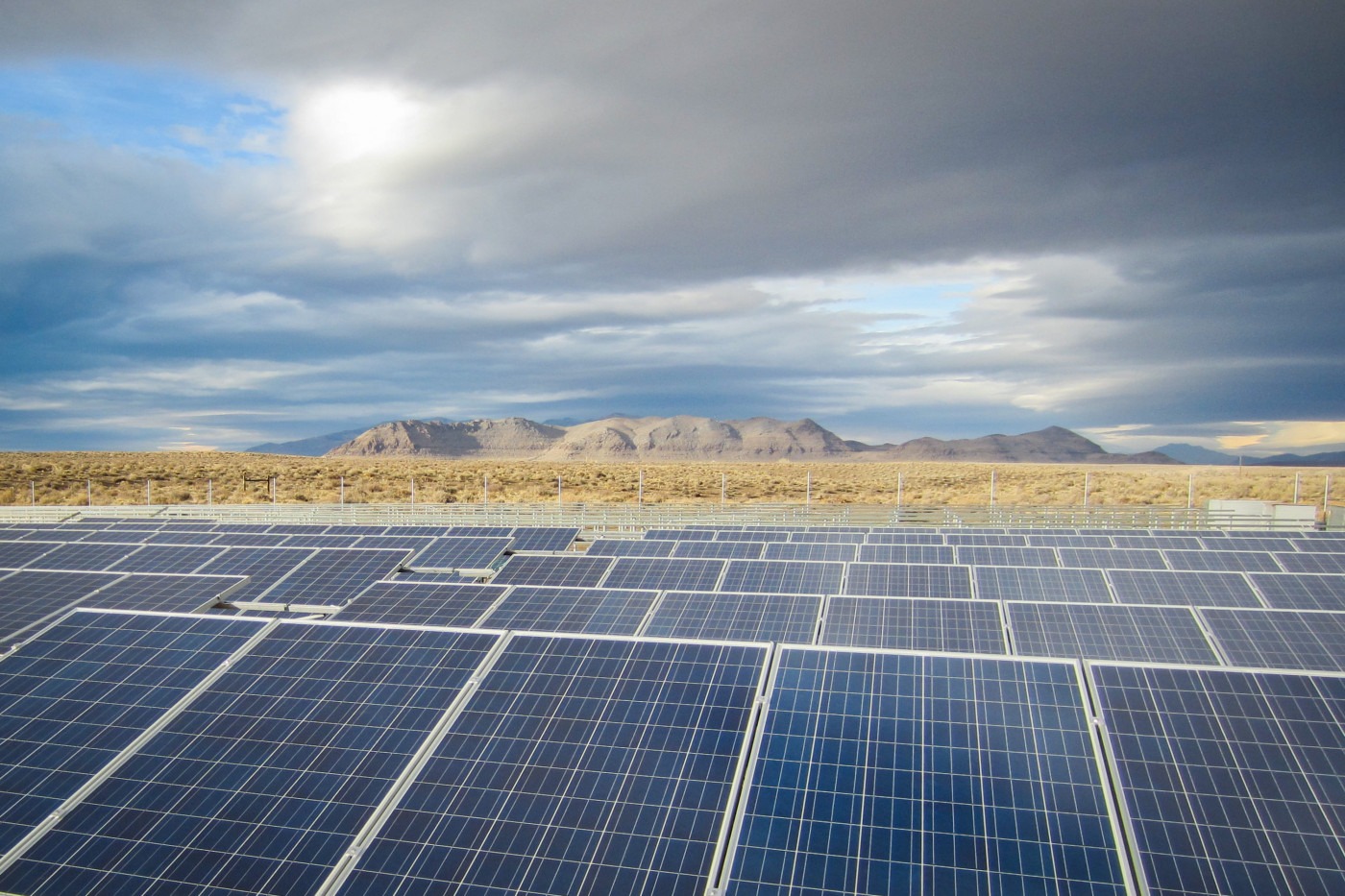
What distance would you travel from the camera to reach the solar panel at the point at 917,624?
17906 mm

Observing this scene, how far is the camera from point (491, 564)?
28.7 meters

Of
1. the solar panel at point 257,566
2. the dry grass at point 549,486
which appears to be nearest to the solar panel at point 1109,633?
the solar panel at point 257,566

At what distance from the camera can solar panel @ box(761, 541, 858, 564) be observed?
96.1 feet

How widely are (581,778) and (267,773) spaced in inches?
136

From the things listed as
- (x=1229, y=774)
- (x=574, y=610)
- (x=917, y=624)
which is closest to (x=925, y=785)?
(x=1229, y=774)

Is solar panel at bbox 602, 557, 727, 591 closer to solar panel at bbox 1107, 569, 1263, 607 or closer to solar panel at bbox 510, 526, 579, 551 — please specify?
solar panel at bbox 510, 526, 579, 551

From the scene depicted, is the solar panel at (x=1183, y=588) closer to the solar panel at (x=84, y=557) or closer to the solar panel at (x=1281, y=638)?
the solar panel at (x=1281, y=638)

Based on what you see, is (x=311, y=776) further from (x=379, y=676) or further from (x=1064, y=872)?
(x=1064, y=872)

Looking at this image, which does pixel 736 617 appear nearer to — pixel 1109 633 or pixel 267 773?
pixel 1109 633

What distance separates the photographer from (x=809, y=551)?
3017 centimetres

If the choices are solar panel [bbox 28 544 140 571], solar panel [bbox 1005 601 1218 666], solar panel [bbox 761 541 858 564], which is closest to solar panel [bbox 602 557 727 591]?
solar panel [bbox 761 541 858 564]

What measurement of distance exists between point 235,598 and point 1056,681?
21177 millimetres

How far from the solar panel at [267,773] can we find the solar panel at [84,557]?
21751 millimetres

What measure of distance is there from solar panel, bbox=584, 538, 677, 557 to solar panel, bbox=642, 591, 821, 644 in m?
9.77
